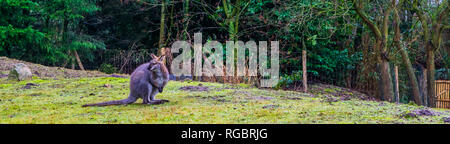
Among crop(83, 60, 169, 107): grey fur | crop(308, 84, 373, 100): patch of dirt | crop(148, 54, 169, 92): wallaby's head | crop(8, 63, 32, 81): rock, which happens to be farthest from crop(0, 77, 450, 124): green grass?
crop(308, 84, 373, 100): patch of dirt

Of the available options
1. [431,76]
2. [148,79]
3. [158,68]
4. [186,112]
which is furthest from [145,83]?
[431,76]

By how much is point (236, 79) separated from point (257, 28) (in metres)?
2.85

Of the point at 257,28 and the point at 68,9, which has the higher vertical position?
the point at 68,9

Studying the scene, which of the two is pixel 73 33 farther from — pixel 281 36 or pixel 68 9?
pixel 281 36

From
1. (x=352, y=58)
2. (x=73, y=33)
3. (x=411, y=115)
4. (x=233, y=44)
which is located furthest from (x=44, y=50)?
(x=411, y=115)

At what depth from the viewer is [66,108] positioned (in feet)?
18.7

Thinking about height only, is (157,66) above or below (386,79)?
above

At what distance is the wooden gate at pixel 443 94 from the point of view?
11094 millimetres

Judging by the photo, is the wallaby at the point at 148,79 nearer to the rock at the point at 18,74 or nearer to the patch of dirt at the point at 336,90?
the rock at the point at 18,74

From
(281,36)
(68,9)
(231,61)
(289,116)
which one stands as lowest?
(289,116)

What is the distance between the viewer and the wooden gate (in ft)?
36.4

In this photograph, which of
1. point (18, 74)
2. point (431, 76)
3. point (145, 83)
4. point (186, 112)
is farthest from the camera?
point (18, 74)

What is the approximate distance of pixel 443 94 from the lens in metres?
11.2

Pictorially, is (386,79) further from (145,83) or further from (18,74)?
(18,74)
